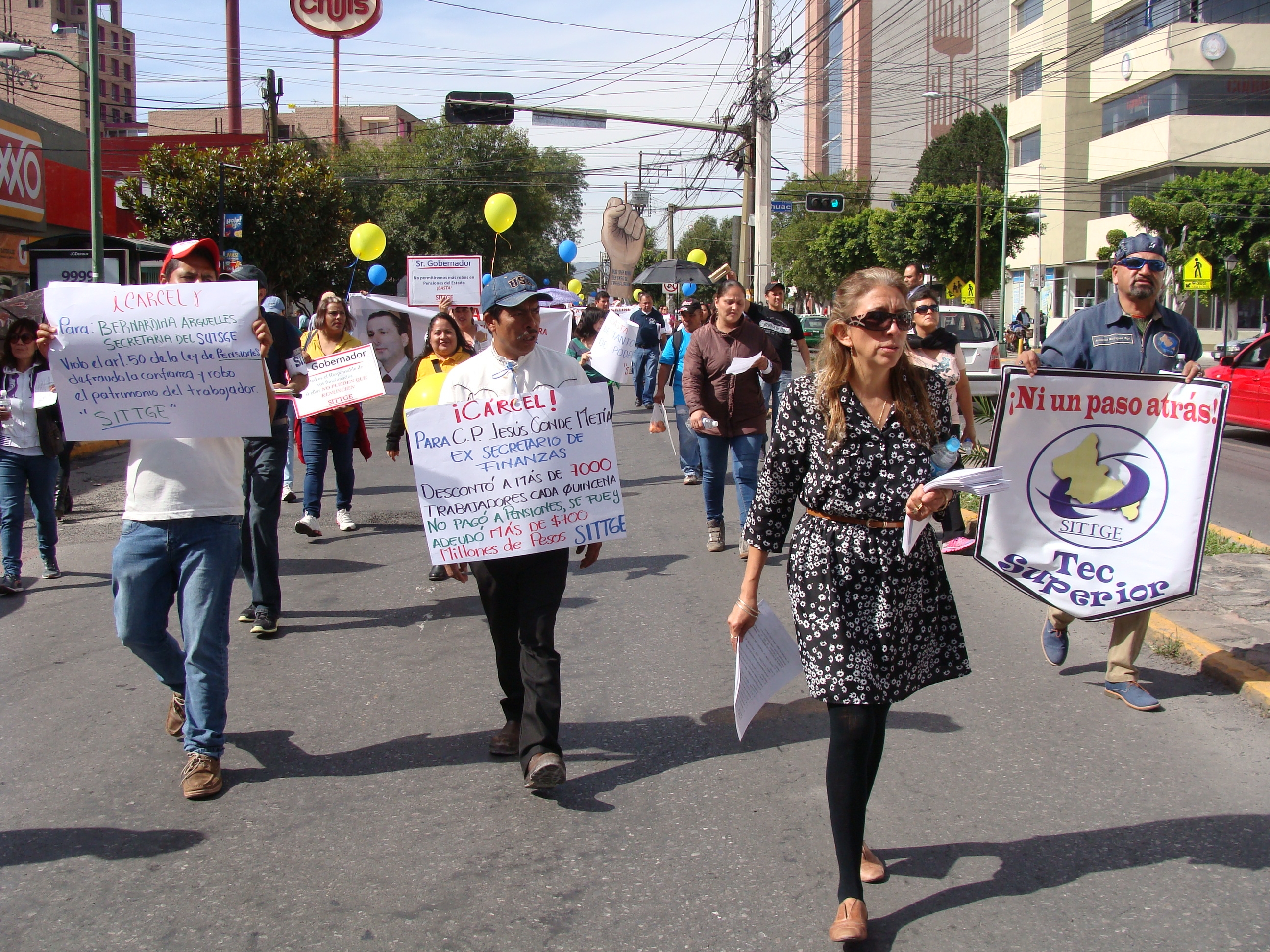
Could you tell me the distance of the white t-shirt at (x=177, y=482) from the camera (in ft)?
13.5

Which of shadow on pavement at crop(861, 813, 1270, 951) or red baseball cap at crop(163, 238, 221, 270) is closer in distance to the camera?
shadow on pavement at crop(861, 813, 1270, 951)

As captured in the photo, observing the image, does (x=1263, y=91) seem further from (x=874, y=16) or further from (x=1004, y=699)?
(x=874, y=16)

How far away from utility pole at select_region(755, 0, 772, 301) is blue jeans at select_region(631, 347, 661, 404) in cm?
310

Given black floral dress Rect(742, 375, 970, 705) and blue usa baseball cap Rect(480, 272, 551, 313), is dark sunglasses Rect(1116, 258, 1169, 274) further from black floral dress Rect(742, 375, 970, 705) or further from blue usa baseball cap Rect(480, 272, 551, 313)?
blue usa baseball cap Rect(480, 272, 551, 313)

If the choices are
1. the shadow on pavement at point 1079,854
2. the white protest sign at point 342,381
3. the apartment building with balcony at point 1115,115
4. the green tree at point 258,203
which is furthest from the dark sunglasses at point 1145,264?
the apartment building with balcony at point 1115,115

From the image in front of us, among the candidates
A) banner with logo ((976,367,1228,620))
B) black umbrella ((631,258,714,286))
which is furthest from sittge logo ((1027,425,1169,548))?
black umbrella ((631,258,714,286))

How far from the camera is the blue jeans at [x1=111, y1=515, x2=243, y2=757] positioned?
4102 millimetres

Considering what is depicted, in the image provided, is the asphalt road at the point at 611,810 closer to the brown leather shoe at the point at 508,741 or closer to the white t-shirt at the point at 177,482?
the brown leather shoe at the point at 508,741

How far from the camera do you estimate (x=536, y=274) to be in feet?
221

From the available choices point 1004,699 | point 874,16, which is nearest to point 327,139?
point 874,16

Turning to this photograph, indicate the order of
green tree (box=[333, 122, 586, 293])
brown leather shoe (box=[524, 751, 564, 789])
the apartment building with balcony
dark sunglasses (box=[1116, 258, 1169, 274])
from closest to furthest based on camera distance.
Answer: brown leather shoe (box=[524, 751, 564, 789])
dark sunglasses (box=[1116, 258, 1169, 274])
the apartment building with balcony
green tree (box=[333, 122, 586, 293])

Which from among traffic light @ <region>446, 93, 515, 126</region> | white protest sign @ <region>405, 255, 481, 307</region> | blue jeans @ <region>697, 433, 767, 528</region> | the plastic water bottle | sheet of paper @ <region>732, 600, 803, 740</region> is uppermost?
traffic light @ <region>446, 93, 515, 126</region>

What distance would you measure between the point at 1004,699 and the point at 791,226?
82898mm

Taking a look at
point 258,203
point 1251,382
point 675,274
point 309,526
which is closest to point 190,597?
point 309,526
